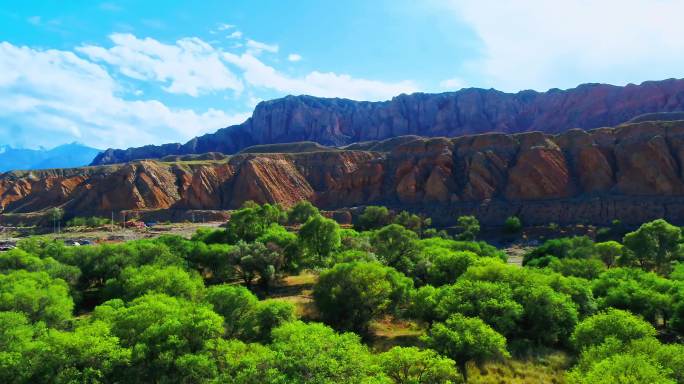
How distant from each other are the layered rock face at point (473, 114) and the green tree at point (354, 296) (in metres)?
138

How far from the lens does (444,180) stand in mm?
95250

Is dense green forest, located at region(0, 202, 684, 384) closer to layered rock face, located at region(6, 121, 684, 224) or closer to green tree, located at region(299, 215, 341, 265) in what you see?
green tree, located at region(299, 215, 341, 265)

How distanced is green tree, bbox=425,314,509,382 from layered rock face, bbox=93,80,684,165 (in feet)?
463

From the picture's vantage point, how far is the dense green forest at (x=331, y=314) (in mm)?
17391

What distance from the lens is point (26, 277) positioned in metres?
30.9

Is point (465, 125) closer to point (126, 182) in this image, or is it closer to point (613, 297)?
point (126, 182)

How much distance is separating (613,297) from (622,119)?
13313 centimetres

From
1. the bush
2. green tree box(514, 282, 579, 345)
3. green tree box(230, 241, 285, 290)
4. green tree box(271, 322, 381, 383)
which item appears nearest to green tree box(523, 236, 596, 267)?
green tree box(514, 282, 579, 345)

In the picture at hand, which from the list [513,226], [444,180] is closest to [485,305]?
[513,226]

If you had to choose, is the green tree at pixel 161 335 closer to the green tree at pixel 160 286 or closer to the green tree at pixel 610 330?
the green tree at pixel 160 286

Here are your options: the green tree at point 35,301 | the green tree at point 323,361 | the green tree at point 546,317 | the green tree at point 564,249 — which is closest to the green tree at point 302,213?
the green tree at point 564,249

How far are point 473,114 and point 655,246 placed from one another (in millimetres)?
137800

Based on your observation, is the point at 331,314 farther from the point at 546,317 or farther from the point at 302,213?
the point at 302,213

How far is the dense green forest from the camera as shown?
1739 cm
